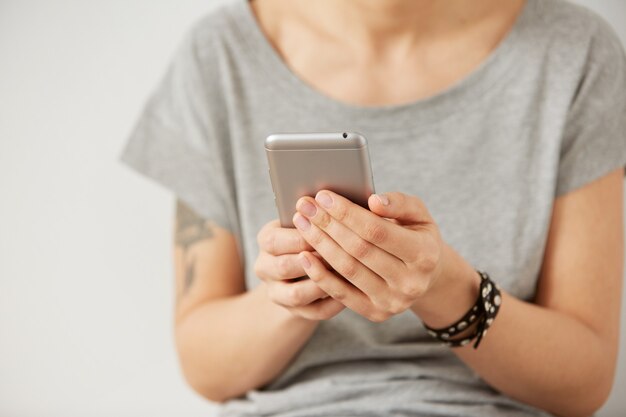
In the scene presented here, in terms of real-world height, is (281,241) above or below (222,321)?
above

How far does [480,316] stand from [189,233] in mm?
405

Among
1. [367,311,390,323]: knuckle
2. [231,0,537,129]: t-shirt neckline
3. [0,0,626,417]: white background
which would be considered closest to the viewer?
[367,311,390,323]: knuckle

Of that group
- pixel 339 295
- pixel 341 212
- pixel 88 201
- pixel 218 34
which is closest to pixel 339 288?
pixel 339 295

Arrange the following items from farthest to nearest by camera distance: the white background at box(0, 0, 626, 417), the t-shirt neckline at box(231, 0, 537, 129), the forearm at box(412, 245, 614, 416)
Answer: the white background at box(0, 0, 626, 417)
the t-shirt neckline at box(231, 0, 537, 129)
the forearm at box(412, 245, 614, 416)

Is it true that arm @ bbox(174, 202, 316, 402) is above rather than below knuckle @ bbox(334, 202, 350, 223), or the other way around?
below

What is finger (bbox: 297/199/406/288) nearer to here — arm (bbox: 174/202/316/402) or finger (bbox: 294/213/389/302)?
finger (bbox: 294/213/389/302)

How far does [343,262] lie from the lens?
0.77 meters

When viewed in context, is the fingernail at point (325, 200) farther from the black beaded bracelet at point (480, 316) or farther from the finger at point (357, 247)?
the black beaded bracelet at point (480, 316)

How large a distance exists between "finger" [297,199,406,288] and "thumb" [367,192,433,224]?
31mm

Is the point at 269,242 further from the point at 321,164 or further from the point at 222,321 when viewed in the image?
the point at 222,321

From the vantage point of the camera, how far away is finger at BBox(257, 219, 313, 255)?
806mm

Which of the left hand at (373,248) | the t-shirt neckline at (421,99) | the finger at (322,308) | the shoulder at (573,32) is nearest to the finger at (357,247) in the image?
the left hand at (373,248)

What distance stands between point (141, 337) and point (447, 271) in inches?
34.3

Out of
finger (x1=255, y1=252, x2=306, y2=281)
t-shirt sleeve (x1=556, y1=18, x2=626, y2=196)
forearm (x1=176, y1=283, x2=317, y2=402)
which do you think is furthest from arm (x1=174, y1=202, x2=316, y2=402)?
t-shirt sleeve (x1=556, y1=18, x2=626, y2=196)
